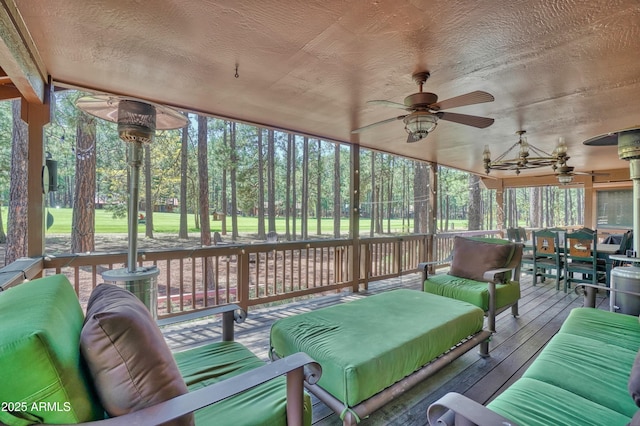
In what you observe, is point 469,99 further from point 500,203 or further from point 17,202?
point 500,203

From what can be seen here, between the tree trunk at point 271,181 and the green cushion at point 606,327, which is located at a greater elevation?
the tree trunk at point 271,181

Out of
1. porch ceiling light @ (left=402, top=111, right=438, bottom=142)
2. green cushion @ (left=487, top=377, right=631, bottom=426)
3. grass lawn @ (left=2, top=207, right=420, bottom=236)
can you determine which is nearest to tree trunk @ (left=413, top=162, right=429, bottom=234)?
grass lawn @ (left=2, top=207, right=420, bottom=236)

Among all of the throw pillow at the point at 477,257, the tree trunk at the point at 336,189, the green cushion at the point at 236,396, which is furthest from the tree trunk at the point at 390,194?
the green cushion at the point at 236,396

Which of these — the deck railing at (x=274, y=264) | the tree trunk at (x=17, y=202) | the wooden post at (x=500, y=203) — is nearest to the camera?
the deck railing at (x=274, y=264)

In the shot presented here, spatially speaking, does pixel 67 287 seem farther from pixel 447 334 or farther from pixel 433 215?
pixel 433 215

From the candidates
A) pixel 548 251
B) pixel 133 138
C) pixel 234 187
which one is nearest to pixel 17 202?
pixel 133 138

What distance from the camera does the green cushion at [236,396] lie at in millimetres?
1170

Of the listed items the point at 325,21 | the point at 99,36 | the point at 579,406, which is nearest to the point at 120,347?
the point at 579,406

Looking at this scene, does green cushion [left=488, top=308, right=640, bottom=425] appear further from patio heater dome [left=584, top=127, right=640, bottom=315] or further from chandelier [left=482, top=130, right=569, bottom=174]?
chandelier [left=482, top=130, right=569, bottom=174]

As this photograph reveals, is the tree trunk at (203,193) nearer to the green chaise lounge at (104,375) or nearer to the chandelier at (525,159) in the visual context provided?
Result: the chandelier at (525,159)

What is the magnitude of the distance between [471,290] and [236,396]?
2735 millimetres

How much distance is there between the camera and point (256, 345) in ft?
9.62

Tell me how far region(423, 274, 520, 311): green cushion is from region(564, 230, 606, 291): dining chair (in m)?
2.24

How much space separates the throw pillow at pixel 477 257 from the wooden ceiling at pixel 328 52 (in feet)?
5.43
